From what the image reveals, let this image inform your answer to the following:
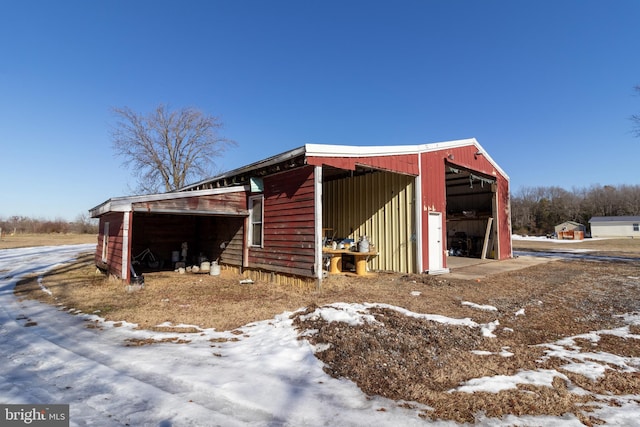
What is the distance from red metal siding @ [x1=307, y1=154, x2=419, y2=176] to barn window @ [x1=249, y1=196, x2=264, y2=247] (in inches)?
116

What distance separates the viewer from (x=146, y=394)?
116 inches

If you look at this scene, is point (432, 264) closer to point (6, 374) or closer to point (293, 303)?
point (293, 303)

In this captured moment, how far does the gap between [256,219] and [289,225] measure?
2.03m

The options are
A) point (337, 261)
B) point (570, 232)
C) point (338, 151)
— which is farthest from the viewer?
point (570, 232)

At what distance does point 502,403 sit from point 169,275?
1072cm

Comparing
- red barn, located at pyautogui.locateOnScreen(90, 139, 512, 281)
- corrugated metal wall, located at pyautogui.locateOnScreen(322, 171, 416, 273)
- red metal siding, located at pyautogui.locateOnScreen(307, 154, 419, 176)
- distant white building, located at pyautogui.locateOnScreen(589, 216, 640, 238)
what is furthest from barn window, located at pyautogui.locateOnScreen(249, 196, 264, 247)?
distant white building, located at pyautogui.locateOnScreen(589, 216, 640, 238)

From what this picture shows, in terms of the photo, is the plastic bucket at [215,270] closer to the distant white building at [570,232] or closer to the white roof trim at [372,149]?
the white roof trim at [372,149]

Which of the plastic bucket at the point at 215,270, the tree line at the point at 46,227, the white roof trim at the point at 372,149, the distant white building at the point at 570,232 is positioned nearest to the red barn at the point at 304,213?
the white roof trim at the point at 372,149

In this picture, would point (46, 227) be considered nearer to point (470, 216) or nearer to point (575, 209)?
point (470, 216)

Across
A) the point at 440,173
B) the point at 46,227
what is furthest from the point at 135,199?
the point at 46,227

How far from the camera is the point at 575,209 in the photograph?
56.8m

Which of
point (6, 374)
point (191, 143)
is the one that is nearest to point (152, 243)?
point (6, 374)

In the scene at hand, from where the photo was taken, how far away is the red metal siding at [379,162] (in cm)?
824

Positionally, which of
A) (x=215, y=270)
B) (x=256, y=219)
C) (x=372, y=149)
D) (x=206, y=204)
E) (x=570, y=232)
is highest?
(x=372, y=149)
